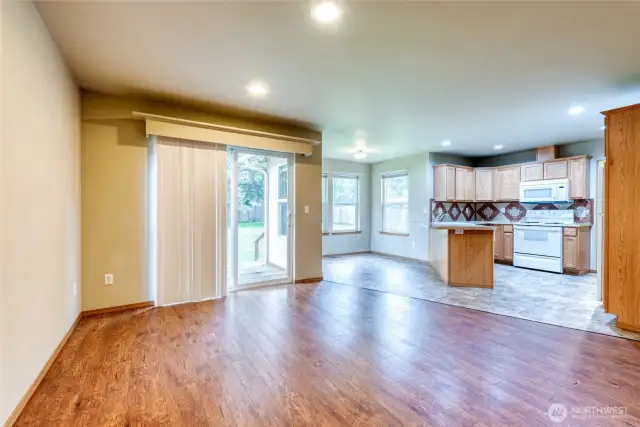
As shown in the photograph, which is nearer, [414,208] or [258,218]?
[258,218]

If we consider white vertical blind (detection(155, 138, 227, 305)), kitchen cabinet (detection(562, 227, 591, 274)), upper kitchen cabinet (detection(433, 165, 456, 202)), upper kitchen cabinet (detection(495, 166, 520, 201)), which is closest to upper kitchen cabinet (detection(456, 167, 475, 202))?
upper kitchen cabinet (detection(433, 165, 456, 202))

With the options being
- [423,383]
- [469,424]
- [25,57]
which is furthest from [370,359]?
[25,57]

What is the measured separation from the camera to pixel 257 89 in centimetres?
323

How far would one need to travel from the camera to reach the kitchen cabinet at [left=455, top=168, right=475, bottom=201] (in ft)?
22.4

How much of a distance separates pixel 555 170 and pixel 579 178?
1.35ft

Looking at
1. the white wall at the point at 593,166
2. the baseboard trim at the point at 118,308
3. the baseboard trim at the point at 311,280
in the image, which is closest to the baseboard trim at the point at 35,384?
the baseboard trim at the point at 118,308

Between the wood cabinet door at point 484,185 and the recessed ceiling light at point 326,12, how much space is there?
6.13 m

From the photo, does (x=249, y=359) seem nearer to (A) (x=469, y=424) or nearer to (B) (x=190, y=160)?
(A) (x=469, y=424)

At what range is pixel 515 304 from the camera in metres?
3.72

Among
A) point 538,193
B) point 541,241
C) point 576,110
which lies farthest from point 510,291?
point 538,193

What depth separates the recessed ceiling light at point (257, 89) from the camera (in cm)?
308

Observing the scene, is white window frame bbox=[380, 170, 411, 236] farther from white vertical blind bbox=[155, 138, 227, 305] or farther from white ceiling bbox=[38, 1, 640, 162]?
white vertical blind bbox=[155, 138, 227, 305]

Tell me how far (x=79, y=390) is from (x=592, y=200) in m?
7.75

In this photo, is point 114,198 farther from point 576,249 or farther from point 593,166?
point 593,166
